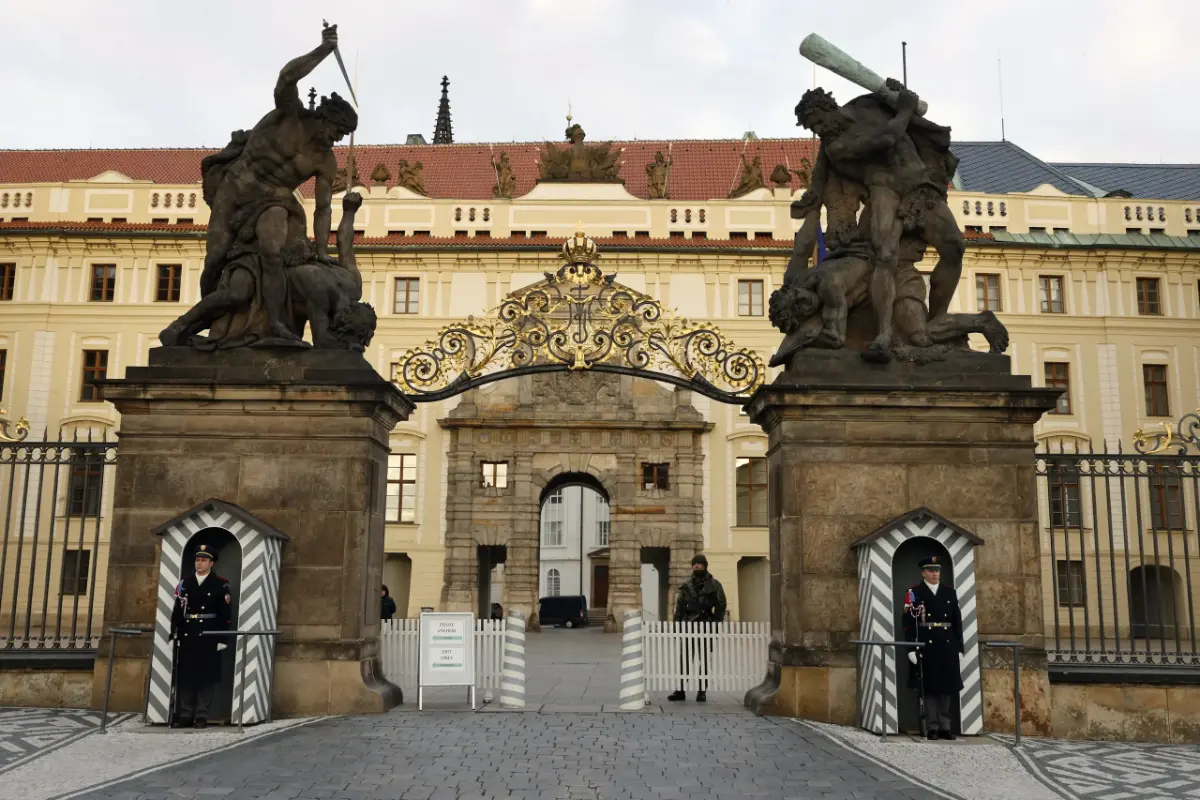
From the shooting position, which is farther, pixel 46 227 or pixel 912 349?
pixel 46 227

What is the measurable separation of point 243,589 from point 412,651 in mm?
2129

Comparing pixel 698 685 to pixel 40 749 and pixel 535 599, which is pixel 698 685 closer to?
pixel 40 749

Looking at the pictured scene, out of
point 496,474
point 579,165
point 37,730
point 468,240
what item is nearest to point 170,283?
point 468,240

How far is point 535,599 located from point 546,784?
29230 millimetres

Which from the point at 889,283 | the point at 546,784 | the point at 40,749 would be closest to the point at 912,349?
the point at 889,283

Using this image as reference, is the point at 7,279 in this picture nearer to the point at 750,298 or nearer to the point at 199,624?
the point at 750,298

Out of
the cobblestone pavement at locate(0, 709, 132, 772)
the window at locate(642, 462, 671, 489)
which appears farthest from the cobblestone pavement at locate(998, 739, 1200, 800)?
the window at locate(642, 462, 671, 489)

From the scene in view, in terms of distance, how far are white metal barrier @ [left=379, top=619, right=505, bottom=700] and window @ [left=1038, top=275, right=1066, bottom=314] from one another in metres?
28.6

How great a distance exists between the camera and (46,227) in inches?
1409

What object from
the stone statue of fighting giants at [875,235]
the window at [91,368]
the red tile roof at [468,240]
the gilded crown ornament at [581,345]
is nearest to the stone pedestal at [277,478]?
the gilded crown ornament at [581,345]

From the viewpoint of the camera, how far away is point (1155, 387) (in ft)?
117

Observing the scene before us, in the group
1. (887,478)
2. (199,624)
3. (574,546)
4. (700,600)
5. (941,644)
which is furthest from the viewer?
(574,546)

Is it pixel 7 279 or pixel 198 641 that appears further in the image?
pixel 7 279

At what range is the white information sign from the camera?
11250 mm
